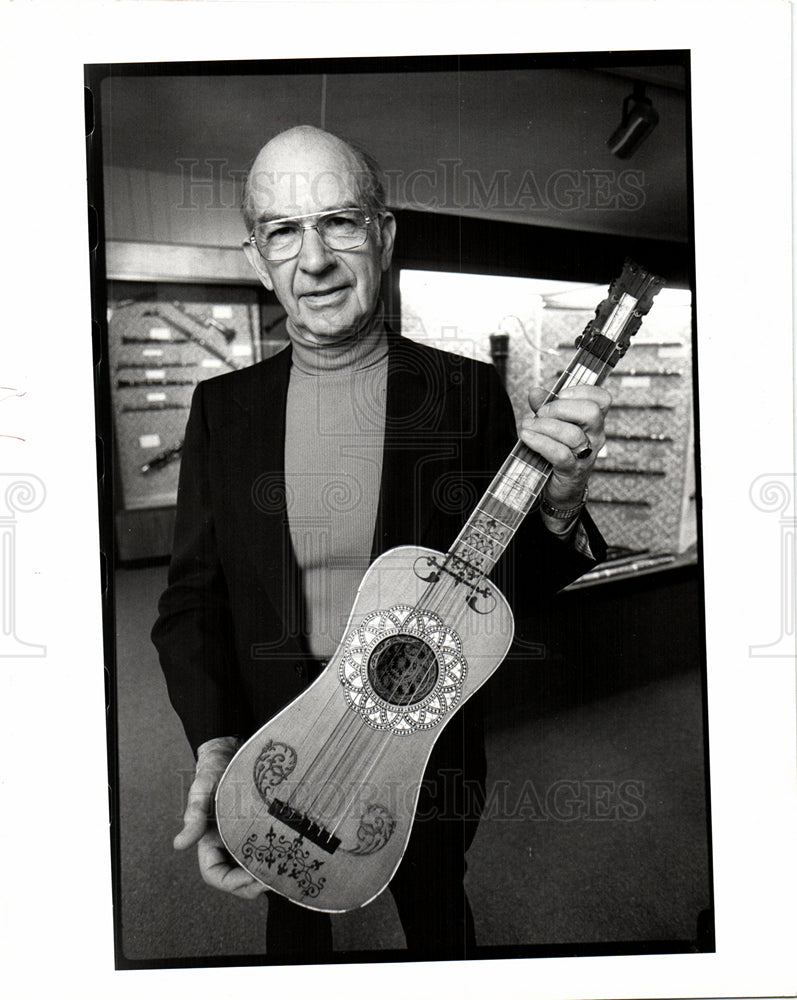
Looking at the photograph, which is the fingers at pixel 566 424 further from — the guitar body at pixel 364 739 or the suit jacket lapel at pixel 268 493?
the suit jacket lapel at pixel 268 493

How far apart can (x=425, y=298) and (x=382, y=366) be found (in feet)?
0.48

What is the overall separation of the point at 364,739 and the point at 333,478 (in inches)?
19.2

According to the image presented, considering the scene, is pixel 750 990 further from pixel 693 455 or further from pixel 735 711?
pixel 693 455

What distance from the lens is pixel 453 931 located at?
156 cm

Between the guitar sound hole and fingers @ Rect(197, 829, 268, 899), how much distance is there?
430 millimetres

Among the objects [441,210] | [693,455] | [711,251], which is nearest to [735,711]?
[693,455]

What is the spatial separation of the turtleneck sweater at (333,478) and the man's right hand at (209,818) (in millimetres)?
273

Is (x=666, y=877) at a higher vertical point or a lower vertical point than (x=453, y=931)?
higher
